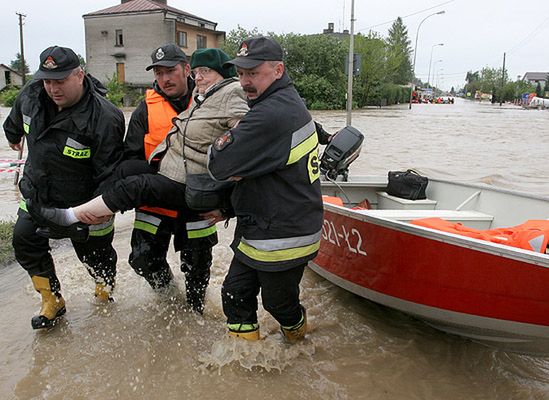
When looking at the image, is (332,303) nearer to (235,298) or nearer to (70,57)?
(235,298)

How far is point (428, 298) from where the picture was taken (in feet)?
11.4

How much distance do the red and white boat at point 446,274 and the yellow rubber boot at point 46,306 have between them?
86.5 inches

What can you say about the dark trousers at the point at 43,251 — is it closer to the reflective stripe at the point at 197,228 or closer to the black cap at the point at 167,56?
the reflective stripe at the point at 197,228

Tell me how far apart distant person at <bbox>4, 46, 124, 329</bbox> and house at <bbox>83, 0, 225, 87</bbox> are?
133ft

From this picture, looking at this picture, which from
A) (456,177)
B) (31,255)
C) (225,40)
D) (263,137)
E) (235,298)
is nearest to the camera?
(263,137)

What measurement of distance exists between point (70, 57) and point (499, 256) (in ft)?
9.56

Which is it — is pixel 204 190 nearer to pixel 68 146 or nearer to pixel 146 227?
pixel 146 227

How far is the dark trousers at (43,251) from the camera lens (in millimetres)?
3713

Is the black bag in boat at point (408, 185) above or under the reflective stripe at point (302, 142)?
under

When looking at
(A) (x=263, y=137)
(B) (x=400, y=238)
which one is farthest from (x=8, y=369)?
(B) (x=400, y=238)

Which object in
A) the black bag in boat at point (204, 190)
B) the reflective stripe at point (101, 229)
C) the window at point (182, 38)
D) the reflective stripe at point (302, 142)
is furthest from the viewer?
the window at point (182, 38)

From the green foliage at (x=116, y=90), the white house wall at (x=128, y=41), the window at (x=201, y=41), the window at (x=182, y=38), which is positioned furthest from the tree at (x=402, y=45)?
the green foliage at (x=116, y=90)

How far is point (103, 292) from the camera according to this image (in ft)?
14.4

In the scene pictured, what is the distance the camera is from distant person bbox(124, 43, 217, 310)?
3484 millimetres
